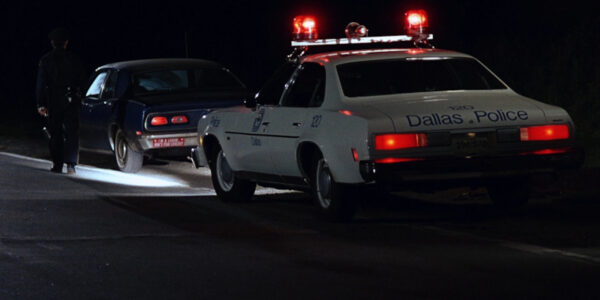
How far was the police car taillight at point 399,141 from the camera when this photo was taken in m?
10.7

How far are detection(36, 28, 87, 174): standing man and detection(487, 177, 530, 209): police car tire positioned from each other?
6.15 meters

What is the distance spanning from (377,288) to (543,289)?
36.9 inches

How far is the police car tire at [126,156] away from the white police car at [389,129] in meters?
3.90

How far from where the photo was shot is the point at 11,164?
1758 cm

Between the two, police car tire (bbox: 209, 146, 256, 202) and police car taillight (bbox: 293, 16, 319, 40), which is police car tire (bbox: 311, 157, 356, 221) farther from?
police car taillight (bbox: 293, 16, 319, 40)

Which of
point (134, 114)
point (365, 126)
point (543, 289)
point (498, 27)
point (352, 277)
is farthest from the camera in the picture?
point (498, 27)

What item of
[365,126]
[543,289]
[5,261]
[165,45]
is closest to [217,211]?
[365,126]

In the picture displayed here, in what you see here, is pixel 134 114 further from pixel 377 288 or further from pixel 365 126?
pixel 377 288

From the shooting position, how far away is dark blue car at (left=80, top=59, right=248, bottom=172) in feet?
55.3

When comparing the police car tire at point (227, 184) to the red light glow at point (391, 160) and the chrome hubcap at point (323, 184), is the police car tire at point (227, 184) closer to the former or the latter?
the chrome hubcap at point (323, 184)

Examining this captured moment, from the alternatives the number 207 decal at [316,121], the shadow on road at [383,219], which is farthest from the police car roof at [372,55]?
the shadow on road at [383,219]

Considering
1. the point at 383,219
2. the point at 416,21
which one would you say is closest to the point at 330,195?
the point at 383,219

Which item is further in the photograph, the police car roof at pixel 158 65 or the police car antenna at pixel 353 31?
the police car roof at pixel 158 65

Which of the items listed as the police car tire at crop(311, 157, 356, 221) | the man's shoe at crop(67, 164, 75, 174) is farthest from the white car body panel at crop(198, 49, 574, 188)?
the man's shoe at crop(67, 164, 75, 174)
